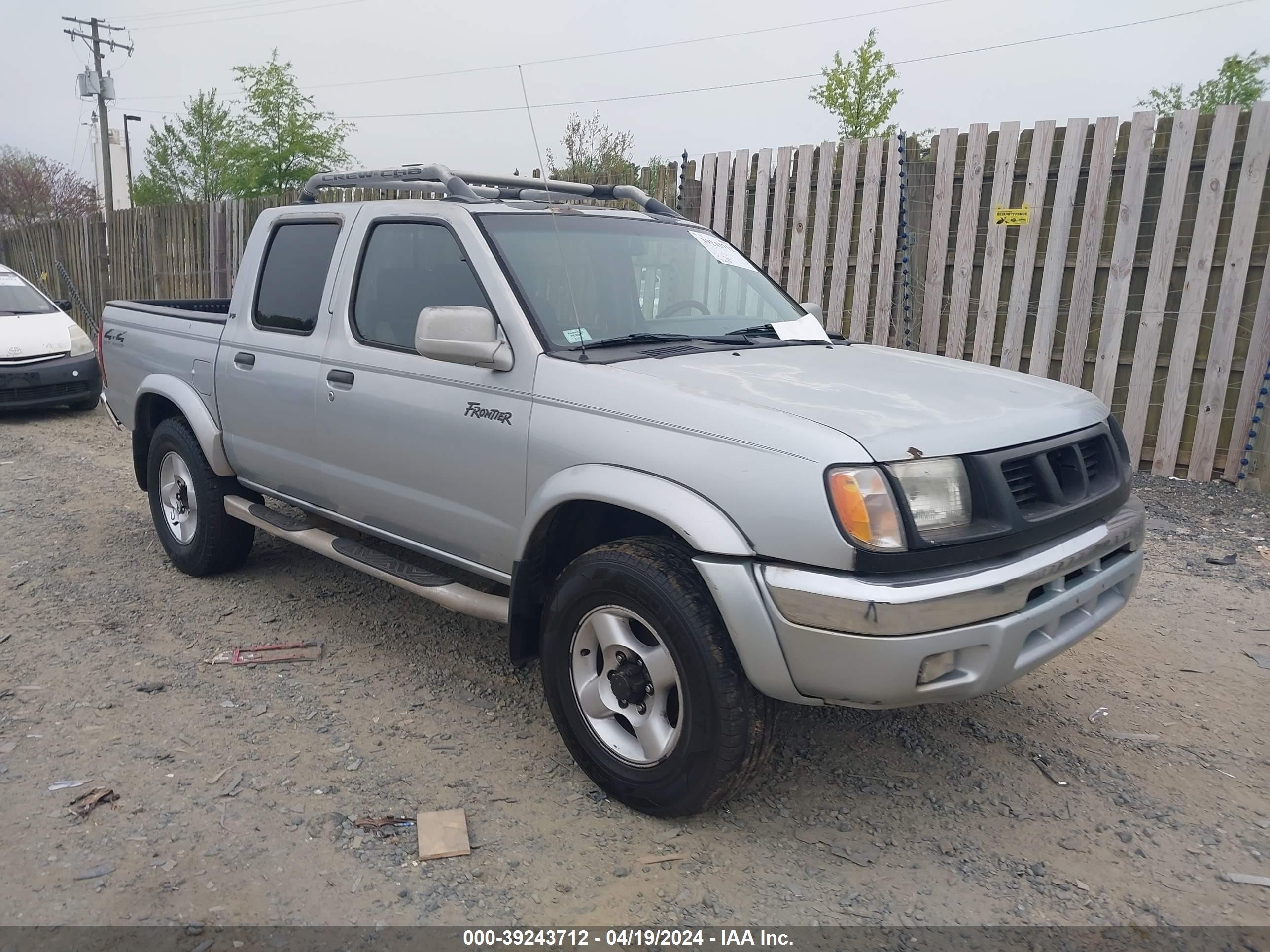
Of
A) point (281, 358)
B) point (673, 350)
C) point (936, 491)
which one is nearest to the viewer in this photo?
point (936, 491)

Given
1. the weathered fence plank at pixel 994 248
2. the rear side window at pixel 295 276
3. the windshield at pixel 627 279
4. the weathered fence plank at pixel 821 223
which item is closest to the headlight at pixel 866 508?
the windshield at pixel 627 279

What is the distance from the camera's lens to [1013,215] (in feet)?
22.3

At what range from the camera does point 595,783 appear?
3.12 m

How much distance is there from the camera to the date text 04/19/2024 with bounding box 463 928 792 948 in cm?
245

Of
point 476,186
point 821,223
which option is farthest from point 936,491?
point 821,223

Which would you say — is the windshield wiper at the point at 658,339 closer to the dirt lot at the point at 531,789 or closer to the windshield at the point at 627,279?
the windshield at the point at 627,279

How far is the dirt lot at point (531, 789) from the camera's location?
8.55 feet

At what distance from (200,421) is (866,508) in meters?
3.64

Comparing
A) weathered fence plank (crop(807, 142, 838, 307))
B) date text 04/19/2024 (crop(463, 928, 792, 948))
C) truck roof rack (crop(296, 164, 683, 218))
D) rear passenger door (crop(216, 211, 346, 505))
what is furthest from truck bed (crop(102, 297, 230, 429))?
weathered fence plank (crop(807, 142, 838, 307))

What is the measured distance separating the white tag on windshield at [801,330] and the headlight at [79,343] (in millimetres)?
9067

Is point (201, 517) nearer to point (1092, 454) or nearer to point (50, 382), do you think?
point (1092, 454)

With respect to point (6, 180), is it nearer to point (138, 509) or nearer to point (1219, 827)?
point (138, 509)

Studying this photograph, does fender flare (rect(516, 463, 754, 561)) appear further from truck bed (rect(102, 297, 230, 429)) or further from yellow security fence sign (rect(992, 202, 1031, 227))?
yellow security fence sign (rect(992, 202, 1031, 227))

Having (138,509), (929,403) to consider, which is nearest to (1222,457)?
(929,403)
